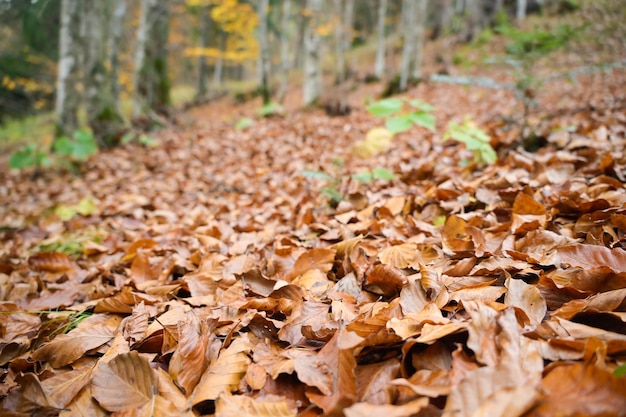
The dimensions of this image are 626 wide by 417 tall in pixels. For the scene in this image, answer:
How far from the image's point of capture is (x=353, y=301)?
1249mm

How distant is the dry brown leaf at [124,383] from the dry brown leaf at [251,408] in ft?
0.69

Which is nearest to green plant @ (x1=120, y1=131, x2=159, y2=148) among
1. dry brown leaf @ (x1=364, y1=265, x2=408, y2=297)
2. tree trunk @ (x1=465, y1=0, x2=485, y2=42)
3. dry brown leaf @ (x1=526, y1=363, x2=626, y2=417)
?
dry brown leaf @ (x1=364, y1=265, x2=408, y2=297)

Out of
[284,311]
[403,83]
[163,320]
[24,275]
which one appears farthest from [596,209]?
[403,83]

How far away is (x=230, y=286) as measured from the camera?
59.9 inches

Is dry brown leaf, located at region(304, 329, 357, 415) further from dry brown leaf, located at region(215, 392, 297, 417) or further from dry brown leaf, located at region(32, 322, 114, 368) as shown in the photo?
dry brown leaf, located at region(32, 322, 114, 368)

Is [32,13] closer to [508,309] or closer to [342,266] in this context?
[342,266]

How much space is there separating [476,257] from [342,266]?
0.52m

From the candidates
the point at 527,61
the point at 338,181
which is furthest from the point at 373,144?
the point at 527,61

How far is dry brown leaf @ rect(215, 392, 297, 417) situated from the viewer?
835 millimetres

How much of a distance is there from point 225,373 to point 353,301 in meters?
0.48

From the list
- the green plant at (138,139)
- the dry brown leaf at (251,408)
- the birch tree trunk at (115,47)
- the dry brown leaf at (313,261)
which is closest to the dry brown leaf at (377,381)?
the dry brown leaf at (251,408)

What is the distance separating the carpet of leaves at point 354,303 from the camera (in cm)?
80

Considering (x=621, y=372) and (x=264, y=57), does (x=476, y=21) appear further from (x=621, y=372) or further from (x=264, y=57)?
(x=621, y=372)

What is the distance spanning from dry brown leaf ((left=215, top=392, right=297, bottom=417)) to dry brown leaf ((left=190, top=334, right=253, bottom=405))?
46 mm
